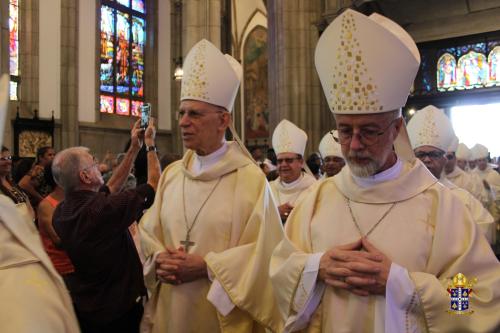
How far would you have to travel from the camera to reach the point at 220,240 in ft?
9.47

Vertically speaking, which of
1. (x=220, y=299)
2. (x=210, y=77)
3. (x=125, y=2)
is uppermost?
(x=125, y=2)

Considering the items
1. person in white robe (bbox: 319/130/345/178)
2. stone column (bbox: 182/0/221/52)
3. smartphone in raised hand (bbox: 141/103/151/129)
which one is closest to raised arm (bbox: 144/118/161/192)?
smartphone in raised hand (bbox: 141/103/151/129)

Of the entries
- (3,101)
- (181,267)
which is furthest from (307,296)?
(3,101)

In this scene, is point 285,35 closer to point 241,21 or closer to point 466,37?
point 466,37

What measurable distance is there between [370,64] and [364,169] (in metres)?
0.41

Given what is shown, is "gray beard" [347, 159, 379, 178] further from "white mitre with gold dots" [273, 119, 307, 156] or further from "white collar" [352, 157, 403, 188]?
"white mitre with gold dots" [273, 119, 307, 156]

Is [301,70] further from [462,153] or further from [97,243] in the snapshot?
[97,243]

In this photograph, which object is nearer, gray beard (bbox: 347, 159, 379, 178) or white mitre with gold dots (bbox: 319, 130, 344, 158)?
gray beard (bbox: 347, 159, 379, 178)

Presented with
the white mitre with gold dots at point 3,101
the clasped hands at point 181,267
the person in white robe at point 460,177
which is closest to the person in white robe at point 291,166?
the person in white robe at point 460,177

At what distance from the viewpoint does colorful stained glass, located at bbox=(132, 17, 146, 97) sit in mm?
19922

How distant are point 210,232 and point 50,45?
49.2 feet

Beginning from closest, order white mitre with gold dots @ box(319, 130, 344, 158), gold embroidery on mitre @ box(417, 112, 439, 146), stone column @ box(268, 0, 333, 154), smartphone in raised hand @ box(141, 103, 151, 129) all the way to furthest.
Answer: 1. smartphone in raised hand @ box(141, 103, 151, 129)
2. gold embroidery on mitre @ box(417, 112, 439, 146)
3. white mitre with gold dots @ box(319, 130, 344, 158)
4. stone column @ box(268, 0, 333, 154)

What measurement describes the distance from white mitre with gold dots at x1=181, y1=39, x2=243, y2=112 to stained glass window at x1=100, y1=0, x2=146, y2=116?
15989mm

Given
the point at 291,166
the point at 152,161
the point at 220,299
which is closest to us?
the point at 220,299
